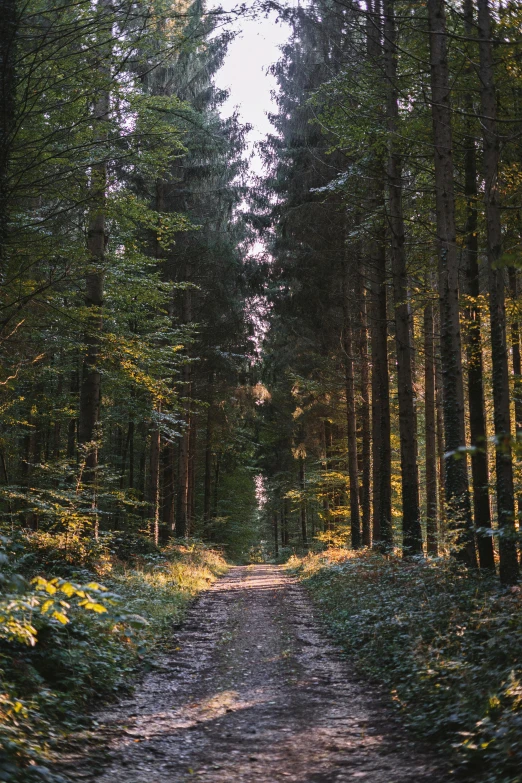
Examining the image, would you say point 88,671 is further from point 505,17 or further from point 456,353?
point 505,17

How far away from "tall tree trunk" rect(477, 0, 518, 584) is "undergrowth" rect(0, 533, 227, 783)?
480cm

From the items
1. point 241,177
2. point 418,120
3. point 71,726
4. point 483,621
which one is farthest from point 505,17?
point 241,177

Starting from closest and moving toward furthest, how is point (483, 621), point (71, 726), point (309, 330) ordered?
1. point (71, 726)
2. point (483, 621)
3. point (309, 330)

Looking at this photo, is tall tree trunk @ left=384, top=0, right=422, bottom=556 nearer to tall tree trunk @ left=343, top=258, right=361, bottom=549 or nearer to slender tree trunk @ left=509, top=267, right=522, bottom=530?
slender tree trunk @ left=509, top=267, right=522, bottom=530

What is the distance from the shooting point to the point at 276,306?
68.3ft

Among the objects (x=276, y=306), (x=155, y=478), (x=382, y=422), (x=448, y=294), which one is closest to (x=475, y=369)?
(x=448, y=294)

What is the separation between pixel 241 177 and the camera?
73.7 ft

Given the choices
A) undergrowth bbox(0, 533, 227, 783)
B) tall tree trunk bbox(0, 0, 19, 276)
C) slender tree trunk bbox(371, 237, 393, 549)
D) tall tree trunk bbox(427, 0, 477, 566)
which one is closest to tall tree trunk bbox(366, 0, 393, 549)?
slender tree trunk bbox(371, 237, 393, 549)

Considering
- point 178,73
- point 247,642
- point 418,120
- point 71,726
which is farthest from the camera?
point 178,73

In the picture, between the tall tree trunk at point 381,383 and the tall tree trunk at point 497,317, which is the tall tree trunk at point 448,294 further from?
the tall tree trunk at point 381,383

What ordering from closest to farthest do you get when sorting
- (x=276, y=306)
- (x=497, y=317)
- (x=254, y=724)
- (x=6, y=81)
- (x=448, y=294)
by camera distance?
(x=254, y=724), (x=6, y=81), (x=497, y=317), (x=448, y=294), (x=276, y=306)

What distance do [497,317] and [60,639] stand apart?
6.68m

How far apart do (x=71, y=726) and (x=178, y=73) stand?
62.9 ft

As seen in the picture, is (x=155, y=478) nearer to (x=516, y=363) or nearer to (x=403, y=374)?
(x=403, y=374)
